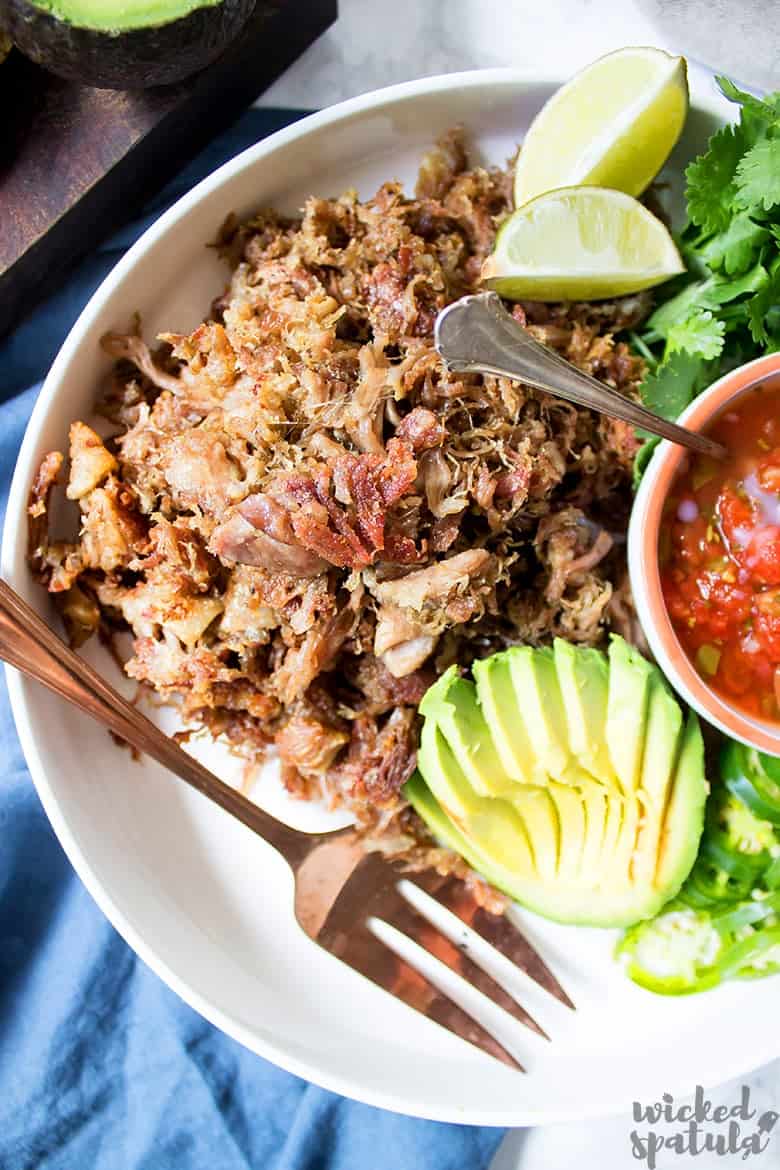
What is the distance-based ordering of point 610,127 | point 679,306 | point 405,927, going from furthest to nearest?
point 405,927 → point 679,306 → point 610,127

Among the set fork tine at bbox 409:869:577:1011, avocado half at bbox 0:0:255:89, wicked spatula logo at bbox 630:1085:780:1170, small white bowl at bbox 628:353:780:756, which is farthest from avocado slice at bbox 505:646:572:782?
avocado half at bbox 0:0:255:89

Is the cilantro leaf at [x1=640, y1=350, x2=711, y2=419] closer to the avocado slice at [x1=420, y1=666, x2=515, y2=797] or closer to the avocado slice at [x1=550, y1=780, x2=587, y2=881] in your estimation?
A: the avocado slice at [x1=420, y1=666, x2=515, y2=797]

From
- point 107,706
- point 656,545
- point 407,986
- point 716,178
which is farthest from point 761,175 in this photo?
point 407,986

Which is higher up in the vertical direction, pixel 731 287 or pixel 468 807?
pixel 731 287

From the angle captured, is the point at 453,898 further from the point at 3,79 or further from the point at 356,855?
the point at 3,79

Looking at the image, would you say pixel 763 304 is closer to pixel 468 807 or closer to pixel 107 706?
pixel 468 807

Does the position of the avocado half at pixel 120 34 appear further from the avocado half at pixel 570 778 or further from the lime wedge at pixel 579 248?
the avocado half at pixel 570 778

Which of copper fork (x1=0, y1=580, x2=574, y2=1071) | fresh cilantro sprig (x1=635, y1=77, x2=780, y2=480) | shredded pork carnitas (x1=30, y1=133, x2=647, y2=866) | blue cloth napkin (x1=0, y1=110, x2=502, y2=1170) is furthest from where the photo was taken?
blue cloth napkin (x1=0, y1=110, x2=502, y2=1170)

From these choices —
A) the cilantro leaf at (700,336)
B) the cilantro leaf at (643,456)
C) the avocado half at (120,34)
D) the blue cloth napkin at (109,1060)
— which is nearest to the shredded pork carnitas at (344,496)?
the cilantro leaf at (643,456)
